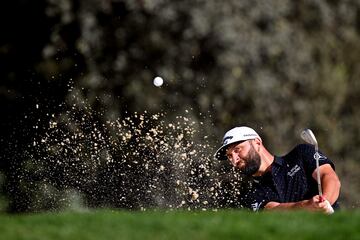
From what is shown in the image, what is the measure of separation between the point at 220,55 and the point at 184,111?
1.23 metres

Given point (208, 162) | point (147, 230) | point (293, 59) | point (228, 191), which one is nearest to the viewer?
point (147, 230)

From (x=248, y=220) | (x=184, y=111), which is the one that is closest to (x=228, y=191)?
Result: (x=184, y=111)

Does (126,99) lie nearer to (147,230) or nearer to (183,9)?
(183,9)

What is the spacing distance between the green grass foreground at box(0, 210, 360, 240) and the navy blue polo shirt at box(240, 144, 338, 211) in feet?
10.2

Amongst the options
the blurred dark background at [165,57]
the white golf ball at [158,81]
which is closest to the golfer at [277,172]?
the blurred dark background at [165,57]

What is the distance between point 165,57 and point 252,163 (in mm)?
8523

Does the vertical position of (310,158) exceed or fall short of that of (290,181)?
it exceeds it

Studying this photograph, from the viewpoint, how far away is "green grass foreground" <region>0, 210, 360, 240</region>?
226 inches

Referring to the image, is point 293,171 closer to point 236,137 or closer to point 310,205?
point 236,137

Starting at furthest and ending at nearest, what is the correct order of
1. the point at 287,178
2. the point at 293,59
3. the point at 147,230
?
the point at 293,59 < the point at 287,178 < the point at 147,230

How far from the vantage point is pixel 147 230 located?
580cm

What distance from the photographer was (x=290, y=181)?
31.0 ft

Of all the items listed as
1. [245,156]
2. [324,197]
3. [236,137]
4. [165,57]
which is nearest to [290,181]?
[245,156]

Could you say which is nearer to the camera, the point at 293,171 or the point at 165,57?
the point at 293,171
